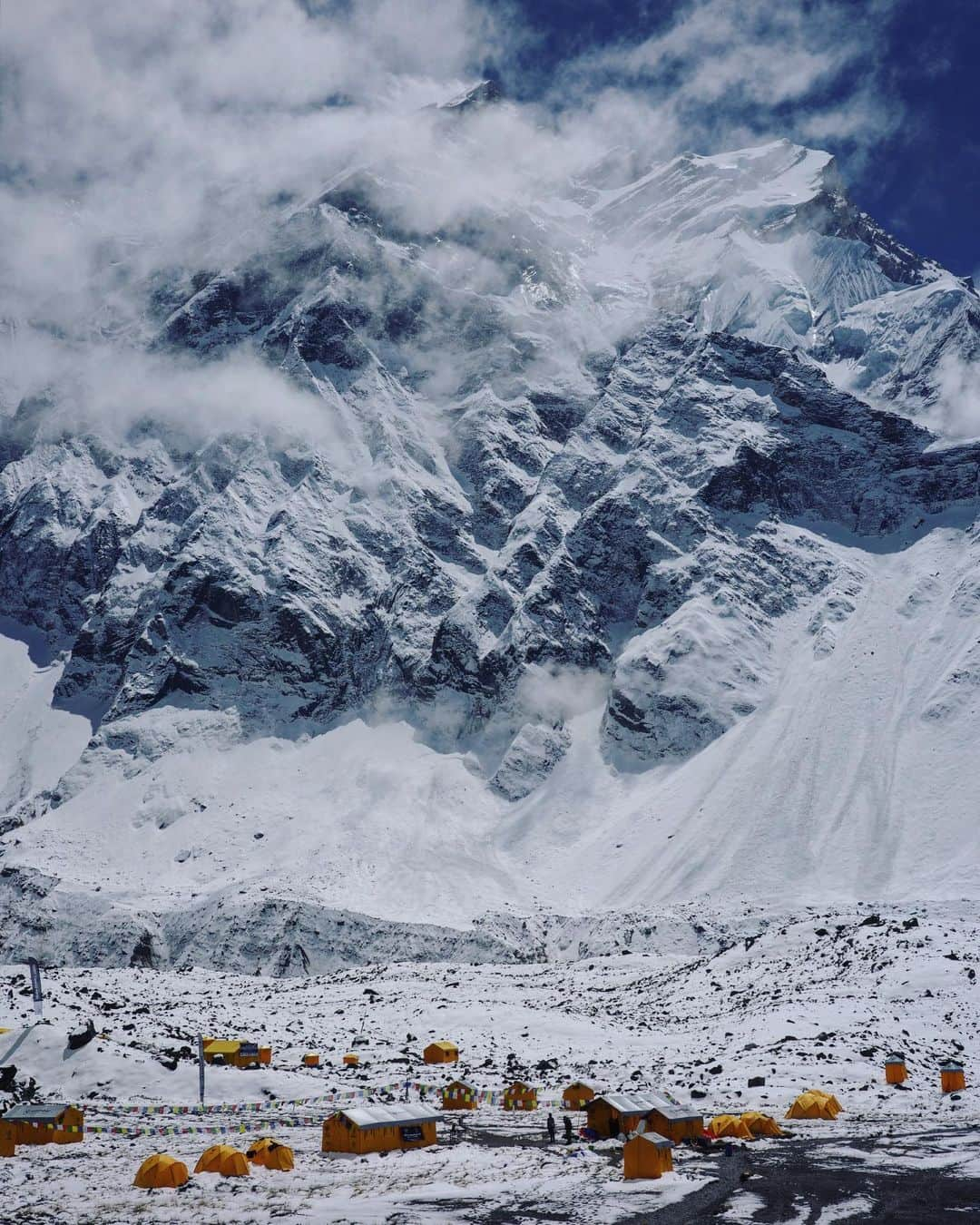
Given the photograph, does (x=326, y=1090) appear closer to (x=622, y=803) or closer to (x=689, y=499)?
(x=622, y=803)

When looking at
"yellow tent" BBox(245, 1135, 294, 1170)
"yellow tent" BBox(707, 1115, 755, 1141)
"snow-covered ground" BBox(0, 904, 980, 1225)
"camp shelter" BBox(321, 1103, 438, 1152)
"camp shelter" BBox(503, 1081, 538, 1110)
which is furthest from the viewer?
"camp shelter" BBox(503, 1081, 538, 1110)

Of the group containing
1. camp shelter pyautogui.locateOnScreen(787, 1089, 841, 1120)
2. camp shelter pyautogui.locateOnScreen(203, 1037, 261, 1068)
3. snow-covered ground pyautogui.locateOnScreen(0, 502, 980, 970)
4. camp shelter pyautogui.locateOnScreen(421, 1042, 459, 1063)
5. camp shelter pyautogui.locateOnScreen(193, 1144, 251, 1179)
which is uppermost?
snow-covered ground pyautogui.locateOnScreen(0, 502, 980, 970)

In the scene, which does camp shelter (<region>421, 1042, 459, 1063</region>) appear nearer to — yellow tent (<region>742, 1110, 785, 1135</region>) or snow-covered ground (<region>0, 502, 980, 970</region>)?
yellow tent (<region>742, 1110, 785, 1135</region>)

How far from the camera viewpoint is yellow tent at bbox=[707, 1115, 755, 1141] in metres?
43.3

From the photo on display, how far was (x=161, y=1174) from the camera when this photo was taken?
36.3 m

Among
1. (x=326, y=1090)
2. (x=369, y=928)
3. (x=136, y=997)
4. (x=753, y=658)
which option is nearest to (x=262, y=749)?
(x=369, y=928)

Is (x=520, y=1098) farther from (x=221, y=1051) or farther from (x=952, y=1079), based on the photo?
(x=952, y=1079)

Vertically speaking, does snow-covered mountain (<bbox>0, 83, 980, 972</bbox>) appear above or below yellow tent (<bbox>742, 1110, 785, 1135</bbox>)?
above

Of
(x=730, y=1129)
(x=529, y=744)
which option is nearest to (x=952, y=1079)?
(x=730, y=1129)

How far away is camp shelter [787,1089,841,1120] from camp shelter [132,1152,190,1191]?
1017 inches

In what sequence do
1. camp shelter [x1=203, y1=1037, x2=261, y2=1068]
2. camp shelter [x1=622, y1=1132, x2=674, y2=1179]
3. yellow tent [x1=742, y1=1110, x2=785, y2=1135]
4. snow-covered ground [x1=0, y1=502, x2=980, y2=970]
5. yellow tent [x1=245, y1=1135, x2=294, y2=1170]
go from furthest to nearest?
snow-covered ground [x1=0, y1=502, x2=980, y2=970]
camp shelter [x1=203, y1=1037, x2=261, y2=1068]
yellow tent [x1=742, y1=1110, x2=785, y2=1135]
yellow tent [x1=245, y1=1135, x2=294, y2=1170]
camp shelter [x1=622, y1=1132, x2=674, y2=1179]

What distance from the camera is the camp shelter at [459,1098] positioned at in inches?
2140

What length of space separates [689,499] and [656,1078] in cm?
14952

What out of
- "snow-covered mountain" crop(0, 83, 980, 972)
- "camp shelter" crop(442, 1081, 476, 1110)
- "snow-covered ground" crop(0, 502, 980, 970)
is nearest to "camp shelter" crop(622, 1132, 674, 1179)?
"camp shelter" crop(442, 1081, 476, 1110)
